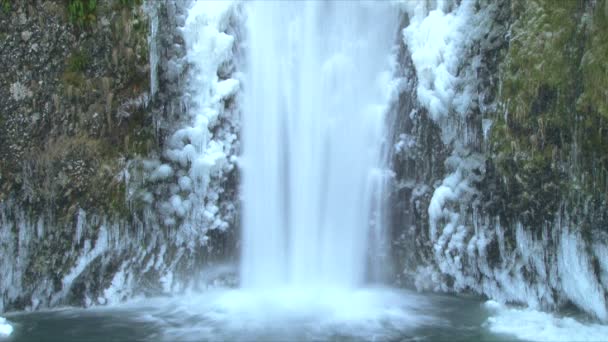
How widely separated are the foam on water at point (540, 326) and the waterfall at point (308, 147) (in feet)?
5.96

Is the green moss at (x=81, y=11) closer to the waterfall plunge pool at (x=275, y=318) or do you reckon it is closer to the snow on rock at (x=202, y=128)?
the snow on rock at (x=202, y=128)

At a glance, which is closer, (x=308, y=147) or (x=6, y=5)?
(x=6, y=5)

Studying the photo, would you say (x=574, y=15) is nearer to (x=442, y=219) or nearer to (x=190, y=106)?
(x=442, y=219)

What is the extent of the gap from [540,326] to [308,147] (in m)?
3.26

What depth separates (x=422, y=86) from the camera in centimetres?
788

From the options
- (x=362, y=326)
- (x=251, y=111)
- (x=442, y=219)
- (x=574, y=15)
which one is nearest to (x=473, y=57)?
(x=574, y=15)

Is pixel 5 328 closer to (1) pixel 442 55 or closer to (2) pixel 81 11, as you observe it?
(2) pixel 81 11

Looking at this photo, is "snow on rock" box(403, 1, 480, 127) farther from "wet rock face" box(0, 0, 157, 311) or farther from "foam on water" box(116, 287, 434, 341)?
"wet rock face" box(0, 0, 157, 311)

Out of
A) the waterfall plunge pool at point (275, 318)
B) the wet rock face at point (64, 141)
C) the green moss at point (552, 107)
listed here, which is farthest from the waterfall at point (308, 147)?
the green moss at point (552, 107)

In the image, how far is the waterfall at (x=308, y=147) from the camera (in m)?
8.09

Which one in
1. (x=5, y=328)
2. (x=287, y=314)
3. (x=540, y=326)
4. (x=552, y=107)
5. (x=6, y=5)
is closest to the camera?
(x=540, y=326)

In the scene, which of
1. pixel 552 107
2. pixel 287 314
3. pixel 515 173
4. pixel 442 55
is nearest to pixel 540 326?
pixel 515 173

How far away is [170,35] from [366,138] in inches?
103

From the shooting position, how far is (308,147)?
820 centimetres
